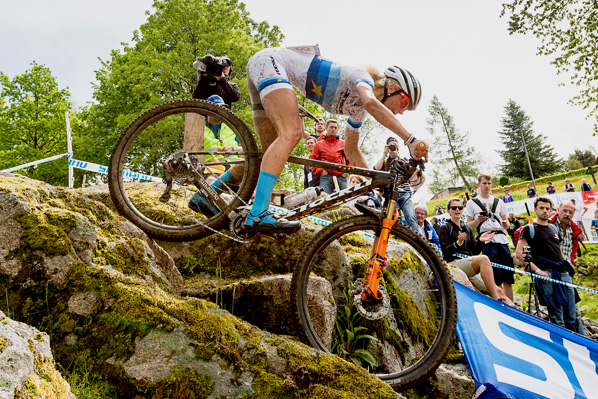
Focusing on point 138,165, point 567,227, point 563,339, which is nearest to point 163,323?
point 138,165

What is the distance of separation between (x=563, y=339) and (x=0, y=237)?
20.2 ft

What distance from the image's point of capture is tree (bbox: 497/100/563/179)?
63672mm

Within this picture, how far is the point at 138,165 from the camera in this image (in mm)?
5777

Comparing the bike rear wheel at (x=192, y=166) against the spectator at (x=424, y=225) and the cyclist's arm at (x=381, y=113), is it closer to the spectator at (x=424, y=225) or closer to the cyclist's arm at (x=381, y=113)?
the cyclist's arm at (x=381, y=113)

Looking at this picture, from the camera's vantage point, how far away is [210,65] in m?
4.46

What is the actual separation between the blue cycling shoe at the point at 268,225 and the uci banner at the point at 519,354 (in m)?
2.59

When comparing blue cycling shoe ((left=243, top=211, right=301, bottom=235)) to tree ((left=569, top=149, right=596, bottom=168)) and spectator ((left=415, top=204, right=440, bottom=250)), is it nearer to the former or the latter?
spectator ((left=415, top=204, right=440, bottom=250))

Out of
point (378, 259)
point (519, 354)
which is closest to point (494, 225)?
point (519, 354)

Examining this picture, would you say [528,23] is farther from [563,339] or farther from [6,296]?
[6,296]

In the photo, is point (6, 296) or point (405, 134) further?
point (405, 134)

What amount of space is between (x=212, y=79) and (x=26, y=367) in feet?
12.2

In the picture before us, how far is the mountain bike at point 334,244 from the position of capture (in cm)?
316

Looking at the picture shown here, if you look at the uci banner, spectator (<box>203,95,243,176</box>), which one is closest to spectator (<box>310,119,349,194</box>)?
the uci banner

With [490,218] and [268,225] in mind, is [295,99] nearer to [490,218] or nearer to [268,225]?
[268,225]
